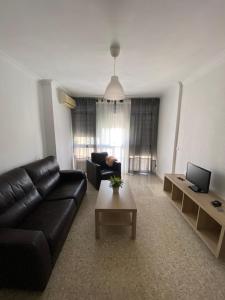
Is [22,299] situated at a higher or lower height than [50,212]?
lower

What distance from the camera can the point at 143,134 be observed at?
4.75 metres

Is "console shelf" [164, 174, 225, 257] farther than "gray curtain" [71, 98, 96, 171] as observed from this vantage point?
No

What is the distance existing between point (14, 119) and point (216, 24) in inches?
108

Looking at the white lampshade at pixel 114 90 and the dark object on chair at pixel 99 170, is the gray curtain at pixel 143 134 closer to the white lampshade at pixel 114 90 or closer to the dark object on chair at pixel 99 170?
the dark object on chair at pixel 99 170

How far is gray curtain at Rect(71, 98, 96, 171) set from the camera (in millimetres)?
4656

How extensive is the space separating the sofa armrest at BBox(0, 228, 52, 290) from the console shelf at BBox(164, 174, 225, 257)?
179 centimetres

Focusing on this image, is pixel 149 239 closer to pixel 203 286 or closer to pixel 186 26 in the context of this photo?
pixel 203 286

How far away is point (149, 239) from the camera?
Answer: 1984mm

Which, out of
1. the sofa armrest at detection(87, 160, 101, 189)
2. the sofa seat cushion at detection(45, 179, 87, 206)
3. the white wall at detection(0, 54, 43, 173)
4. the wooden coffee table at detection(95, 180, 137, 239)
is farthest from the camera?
the sofa armrest at detection(87, 160, 101, 189)

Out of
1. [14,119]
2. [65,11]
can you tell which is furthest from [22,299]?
[65,11]

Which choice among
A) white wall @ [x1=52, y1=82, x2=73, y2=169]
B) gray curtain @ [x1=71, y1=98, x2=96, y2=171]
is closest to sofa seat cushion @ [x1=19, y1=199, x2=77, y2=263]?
white wall @ [x1=52, y1=82, x2=73, y2=169]

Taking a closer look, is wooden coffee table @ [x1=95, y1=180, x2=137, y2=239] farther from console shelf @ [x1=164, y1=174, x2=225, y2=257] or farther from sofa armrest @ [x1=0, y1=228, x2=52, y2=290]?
console shelf @ [x1=164, y1=174, x2=225, y2=257]

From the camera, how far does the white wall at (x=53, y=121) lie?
124 inches

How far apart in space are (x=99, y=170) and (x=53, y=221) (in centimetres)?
180
